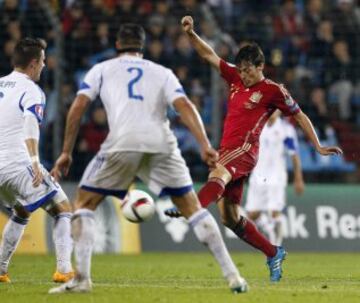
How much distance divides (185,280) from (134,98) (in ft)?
10.1

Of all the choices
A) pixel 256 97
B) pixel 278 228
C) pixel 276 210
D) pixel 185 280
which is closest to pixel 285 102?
pixel 256 97

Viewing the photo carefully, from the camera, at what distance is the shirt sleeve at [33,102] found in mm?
10422

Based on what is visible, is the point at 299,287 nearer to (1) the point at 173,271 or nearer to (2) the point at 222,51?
(1) the point at 173,271

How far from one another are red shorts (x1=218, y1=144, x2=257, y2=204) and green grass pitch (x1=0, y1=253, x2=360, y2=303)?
0.95 metres

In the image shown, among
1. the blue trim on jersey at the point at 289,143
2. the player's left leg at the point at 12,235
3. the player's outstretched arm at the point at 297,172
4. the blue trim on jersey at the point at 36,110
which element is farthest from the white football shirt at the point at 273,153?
the blue trim on jersey at the point at 36,110

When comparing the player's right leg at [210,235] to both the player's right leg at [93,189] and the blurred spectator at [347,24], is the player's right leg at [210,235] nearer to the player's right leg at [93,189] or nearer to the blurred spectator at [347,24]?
the player's right leg at [93,189]

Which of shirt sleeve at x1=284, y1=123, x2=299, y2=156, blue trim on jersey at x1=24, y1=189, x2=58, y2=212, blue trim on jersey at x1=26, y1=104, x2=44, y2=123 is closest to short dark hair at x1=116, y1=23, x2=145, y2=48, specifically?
blue trim on jersey at x1=26, y1=104, x2=44, y2=123

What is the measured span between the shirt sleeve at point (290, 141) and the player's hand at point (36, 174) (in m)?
7.70

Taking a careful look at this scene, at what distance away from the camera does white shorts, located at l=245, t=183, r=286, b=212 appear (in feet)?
59.8

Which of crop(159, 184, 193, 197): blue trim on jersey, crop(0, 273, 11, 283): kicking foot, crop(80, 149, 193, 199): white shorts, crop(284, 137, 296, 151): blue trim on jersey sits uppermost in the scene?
crop(80, 149, 193, 199): white shorts

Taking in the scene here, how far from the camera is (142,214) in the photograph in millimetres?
9227

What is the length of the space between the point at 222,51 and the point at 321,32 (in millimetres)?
2412

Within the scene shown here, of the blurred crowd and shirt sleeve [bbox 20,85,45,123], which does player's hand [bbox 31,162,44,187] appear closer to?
shirt sleeve [bbox 20,85,45,123]

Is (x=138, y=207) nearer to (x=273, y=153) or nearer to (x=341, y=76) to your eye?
(x=273, y=153)
